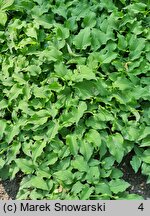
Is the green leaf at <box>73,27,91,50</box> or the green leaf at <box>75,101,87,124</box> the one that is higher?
the green leaf at <box>73,27,91,50</box>

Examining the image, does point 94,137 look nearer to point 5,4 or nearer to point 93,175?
point 93,175

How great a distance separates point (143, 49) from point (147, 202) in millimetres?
1032

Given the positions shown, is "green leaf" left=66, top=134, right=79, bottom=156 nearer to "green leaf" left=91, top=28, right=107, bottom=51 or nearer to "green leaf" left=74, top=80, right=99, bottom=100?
"green leaf" left=74, top=80, right=99, bottom=100

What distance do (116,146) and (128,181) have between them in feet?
0.93

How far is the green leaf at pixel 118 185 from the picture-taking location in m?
2.71

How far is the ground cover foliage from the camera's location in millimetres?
2764

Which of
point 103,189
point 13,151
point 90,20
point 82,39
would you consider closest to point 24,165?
point 13,151

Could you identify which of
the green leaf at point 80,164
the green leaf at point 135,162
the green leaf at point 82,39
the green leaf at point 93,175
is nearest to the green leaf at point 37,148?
the green leaf at point 80,164

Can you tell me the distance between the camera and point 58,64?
2.94 meters

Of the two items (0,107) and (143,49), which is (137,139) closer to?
(143,49)

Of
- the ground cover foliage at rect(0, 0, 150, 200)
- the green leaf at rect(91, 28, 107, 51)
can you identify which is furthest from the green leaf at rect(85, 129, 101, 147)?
the green leaf at rect(91, 28, 107, 51)

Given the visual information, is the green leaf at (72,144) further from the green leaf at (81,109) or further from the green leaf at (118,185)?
the green leaf at (118,185)

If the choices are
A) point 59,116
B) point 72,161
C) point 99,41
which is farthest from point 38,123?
point 99,41

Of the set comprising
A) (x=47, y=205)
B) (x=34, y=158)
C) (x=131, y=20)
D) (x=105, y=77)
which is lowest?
(x=47, y=205)
